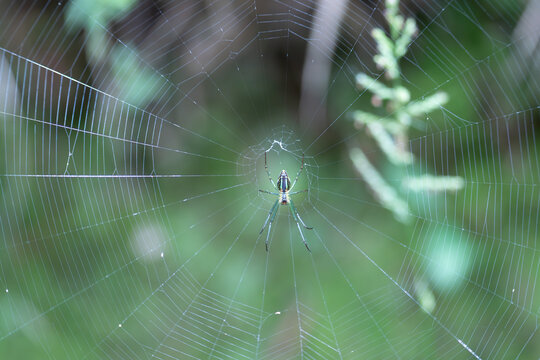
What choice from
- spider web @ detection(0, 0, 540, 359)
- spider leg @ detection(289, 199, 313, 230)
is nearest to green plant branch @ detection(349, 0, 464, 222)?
spider web @ detection(0, 0, 540, 359)

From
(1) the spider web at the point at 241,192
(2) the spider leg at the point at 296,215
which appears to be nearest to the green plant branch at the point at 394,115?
(1) the spider web at the point at 241,192

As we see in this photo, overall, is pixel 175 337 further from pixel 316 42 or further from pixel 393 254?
pixel 316 42

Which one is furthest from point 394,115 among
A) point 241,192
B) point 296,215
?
point 241,192

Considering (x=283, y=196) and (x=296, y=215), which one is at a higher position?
(x=283, y=196)

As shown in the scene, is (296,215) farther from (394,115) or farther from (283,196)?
(394,115)

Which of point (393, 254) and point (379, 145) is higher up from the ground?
point (379, 145)

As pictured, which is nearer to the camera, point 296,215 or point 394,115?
point 394,115

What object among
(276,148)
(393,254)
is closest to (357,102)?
(276,148)

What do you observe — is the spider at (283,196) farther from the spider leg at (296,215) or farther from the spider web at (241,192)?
the spider web at (241,192)
